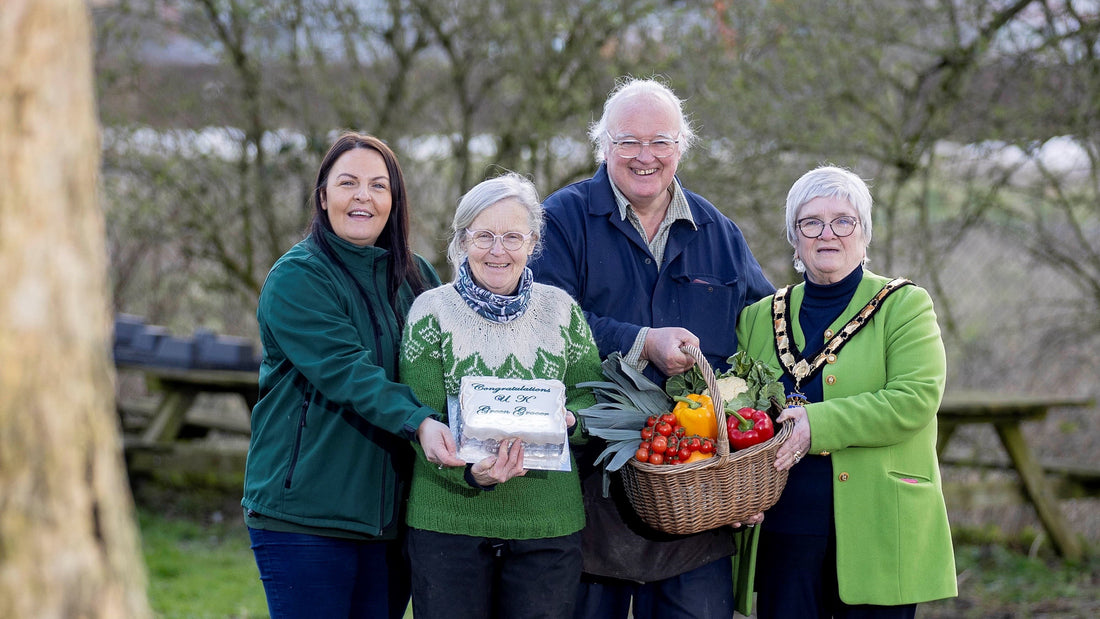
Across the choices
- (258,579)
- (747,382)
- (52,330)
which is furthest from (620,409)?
(258,579)

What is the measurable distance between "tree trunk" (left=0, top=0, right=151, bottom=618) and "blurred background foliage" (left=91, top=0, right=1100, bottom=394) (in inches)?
194

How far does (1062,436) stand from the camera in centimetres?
706

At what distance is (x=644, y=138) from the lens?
3.12 meters

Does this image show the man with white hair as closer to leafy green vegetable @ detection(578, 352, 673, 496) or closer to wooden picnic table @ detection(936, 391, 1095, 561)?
leafy green vegetable @ detection(578, 352, 673, 496)

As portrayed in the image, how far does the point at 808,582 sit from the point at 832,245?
0.96 meters

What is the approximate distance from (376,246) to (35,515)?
5.80 feet

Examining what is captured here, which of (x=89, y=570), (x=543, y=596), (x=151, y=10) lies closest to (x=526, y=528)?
(x=543, y=596)

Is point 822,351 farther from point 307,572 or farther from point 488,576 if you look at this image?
point 307,572

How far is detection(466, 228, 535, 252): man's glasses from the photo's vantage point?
2.79 metres

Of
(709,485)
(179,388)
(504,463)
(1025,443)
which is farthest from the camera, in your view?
(179,388)

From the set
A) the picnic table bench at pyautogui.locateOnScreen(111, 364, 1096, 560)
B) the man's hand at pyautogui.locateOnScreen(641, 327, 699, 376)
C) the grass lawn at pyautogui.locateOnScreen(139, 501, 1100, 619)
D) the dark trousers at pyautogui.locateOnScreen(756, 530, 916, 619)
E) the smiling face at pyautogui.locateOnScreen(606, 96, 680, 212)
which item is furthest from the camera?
the picnic table bench at pyautogui.locateOnScreen(111, 364, 1096, 560)

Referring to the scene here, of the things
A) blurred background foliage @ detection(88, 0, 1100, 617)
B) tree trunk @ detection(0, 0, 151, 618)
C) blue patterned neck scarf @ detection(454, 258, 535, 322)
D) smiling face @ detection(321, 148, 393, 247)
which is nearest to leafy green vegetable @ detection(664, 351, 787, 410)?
blue patterned neck scarf @ detection(454, 258, 535, 322)

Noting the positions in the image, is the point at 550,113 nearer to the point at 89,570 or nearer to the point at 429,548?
the point at 429,548

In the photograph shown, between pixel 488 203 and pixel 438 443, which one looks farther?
pixel 488 203
